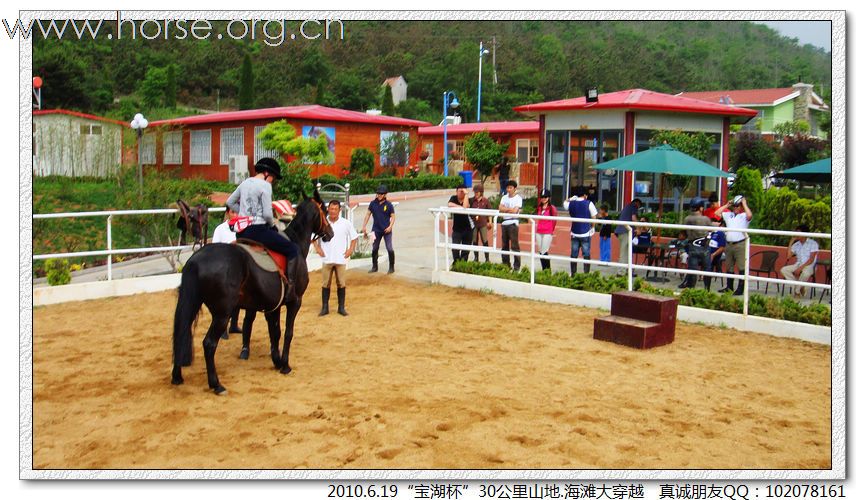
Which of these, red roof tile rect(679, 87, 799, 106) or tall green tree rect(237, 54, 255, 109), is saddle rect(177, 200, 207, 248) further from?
red roof tile rect(679, 87, 799, 106)

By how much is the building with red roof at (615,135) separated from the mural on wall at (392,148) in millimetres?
11608

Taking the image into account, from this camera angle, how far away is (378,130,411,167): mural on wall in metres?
33.3

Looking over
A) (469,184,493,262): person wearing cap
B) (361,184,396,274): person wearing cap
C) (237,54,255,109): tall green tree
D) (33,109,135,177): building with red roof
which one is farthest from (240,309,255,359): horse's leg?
(237,54,255,109): tall green tree

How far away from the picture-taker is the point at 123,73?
4738cm

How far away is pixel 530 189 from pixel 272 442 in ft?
89.0

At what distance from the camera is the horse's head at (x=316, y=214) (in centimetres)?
861

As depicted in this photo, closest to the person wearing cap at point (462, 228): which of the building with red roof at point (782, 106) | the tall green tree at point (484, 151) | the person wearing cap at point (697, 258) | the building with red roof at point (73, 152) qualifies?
the person wearing cap at point (697, 258)

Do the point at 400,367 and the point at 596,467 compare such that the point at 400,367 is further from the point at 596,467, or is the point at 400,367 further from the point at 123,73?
the point at 123,73

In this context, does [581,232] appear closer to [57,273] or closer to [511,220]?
[511,220]

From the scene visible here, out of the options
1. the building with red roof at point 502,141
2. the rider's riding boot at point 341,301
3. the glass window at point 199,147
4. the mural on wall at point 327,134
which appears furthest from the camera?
the building with red roof at point 502,141

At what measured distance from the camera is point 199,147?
110 ft

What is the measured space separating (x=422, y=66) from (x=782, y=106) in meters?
28.8

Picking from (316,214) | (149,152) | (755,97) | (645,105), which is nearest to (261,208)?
(316,214)

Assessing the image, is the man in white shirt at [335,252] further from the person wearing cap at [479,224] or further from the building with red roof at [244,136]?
the building with red roof at [244,136]
